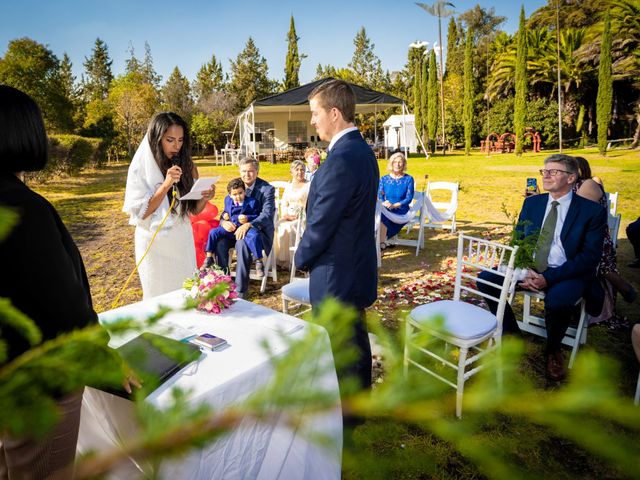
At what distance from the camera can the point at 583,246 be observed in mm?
3721

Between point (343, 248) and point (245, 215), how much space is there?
330cm

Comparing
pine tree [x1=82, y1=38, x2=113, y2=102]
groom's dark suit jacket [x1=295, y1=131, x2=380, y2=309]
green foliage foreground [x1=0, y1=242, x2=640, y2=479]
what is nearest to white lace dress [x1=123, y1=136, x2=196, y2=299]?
groom's dark suit jacket [x1=295, y1=131, x2=380, y2=309]

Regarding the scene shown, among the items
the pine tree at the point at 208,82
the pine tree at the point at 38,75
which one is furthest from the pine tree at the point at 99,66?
the pine tree at the point at 38,75

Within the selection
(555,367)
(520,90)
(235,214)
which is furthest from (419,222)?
(520,90)

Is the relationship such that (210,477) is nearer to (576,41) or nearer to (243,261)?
(243,261)

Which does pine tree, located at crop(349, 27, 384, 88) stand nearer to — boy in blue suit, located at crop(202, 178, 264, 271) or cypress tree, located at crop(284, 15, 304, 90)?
cypress tree, located at crop(284, 15, 304, 90)

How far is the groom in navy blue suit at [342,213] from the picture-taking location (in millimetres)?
2643

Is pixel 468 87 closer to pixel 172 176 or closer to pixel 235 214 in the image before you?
pixel 235 214

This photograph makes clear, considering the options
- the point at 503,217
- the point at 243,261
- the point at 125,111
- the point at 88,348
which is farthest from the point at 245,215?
the point at 125,111

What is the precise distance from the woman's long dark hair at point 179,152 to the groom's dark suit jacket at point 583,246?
318cm

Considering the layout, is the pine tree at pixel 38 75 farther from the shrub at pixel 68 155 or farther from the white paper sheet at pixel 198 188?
the white paper sheet at pixel 198 188

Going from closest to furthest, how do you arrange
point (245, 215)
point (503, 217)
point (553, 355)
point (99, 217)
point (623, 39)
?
point (553, 355), point (245, 215), point (503, 217), point (99, 217), point (623, 39)

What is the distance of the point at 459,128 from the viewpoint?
36.2 meters

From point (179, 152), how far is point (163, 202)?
0.48 metres
